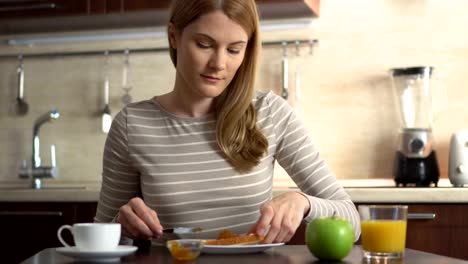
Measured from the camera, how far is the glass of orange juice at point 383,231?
59.1 inches

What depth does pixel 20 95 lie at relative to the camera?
144 inches

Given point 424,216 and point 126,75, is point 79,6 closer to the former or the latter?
point 126,75

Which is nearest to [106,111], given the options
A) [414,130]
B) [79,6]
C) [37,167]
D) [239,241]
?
[37,167]

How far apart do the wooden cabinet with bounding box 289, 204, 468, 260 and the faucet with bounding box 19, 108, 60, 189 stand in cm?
149

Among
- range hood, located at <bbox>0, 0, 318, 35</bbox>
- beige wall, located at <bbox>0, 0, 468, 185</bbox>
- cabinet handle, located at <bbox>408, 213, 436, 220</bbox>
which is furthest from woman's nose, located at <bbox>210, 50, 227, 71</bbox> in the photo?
beige wall, located at <bbox>0, 0, 468, 185</bbox>

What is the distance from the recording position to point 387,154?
326 cm

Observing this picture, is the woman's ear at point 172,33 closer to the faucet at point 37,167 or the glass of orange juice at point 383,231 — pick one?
the glass of orange juice at point 383,231

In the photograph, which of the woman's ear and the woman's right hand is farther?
the woman's ear

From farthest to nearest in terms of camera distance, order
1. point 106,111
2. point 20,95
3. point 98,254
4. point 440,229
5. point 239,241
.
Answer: point 20,95
point 106,111
point 440,229
point 239,241
point 98,254

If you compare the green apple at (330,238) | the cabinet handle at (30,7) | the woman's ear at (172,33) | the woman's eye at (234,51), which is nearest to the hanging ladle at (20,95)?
the cabinet handle at (30,7)

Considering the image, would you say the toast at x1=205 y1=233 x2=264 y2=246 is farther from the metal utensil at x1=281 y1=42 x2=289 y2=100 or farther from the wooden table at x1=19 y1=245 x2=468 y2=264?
the metal utensil at x1=281 y1=42 x2=289 y2=100

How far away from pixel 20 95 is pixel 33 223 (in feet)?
2.68

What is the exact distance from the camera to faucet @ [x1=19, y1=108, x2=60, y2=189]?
3.41 metres

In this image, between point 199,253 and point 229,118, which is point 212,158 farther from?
point 199,253
